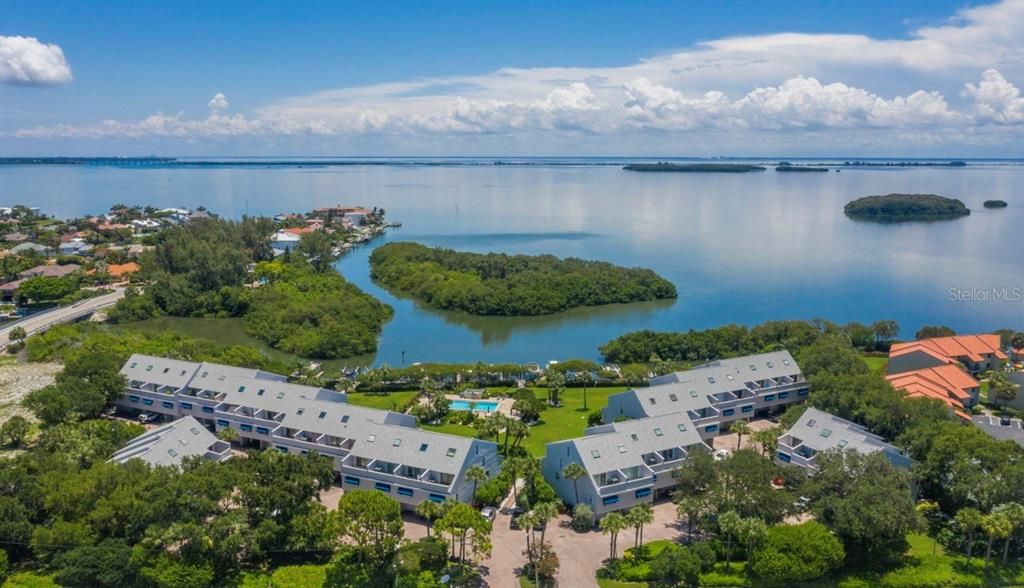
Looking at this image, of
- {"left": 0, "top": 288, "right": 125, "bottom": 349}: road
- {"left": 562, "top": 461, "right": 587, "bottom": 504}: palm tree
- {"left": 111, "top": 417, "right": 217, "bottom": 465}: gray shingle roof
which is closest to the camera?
{"left": 562, "top": 461, "right": 587, "bottom": 504}: palm tree

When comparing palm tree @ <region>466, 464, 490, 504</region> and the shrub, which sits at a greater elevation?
palm tree @ <region>466, 464, 490, 504</region>

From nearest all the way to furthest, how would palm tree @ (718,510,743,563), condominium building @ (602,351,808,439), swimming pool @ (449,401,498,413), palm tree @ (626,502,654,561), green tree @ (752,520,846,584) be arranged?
1. green tree @ (752,520,846,584)
2. palm tree @ (718,510,743,563)
3. palm tree @ (626,502,654,561)
4. condominium building @ (602,351,808,439)
5. swimming pool @ (449,401,498,413)

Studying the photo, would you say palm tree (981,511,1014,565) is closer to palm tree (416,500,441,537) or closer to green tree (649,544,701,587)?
green tree (649,544,701,587)

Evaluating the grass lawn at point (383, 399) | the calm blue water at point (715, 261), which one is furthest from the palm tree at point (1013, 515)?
the calm blue water at point (715, 261)

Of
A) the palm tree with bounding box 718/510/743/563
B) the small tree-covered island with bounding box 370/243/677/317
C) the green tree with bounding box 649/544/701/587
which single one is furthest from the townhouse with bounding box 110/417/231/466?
the small tree-covered island with bounding box 370/243/677/317

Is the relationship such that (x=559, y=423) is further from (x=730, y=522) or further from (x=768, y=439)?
(x=730, y=522)

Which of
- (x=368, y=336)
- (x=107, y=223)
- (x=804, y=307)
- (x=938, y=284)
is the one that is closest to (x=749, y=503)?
(x=368, y=336)

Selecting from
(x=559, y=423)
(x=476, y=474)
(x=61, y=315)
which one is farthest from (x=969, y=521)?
(x=61, y=315)
